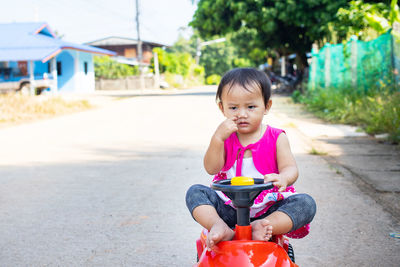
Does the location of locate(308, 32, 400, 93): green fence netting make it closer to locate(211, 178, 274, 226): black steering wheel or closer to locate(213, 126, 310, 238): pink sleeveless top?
locate(213, 126, 310, 238): pink sleeveless top

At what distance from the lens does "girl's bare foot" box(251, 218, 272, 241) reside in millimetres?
1812

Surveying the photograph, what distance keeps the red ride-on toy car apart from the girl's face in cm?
41

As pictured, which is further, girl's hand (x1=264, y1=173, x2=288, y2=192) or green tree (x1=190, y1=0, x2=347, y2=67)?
green tree (x1=190, y1=0, x2=347, y2=67)

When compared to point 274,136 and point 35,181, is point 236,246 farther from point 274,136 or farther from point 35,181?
point 35,181

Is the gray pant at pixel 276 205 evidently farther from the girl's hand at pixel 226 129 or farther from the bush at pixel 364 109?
the bush at pixel 364 109

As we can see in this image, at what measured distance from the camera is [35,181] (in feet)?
15.9

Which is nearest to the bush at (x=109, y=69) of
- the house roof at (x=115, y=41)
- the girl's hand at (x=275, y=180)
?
the house roof at (x=115, y=41)

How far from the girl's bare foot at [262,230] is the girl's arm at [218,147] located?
0.42 meters

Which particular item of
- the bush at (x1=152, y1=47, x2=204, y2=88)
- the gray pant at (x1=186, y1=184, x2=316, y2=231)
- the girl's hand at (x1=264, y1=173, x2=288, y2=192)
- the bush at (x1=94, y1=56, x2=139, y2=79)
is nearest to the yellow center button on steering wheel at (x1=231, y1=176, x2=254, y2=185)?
the girl's hand at (x1=264, y1=173, x2=288, y2=192)

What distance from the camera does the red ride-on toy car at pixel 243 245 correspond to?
170 cm

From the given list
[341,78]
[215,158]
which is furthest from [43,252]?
[341,78]

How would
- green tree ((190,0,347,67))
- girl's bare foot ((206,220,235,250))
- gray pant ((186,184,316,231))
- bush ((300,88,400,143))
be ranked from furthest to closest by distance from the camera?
green tree ((190,0,347,67)) → bush ((300,88,400,143)) → gray pant ((186,184,316,231)) → girl's bare foot ((206,220,235,250))

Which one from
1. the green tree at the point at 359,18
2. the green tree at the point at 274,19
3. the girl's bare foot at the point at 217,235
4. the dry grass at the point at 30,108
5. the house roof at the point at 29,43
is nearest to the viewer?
the girl's bare foot at the point at 217,235

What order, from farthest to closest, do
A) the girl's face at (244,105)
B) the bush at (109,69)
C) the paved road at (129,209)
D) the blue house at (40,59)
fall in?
the bush at (109,69), the blue house at (40,59), the paved road at (129,209), the girl's face at (244,105)
